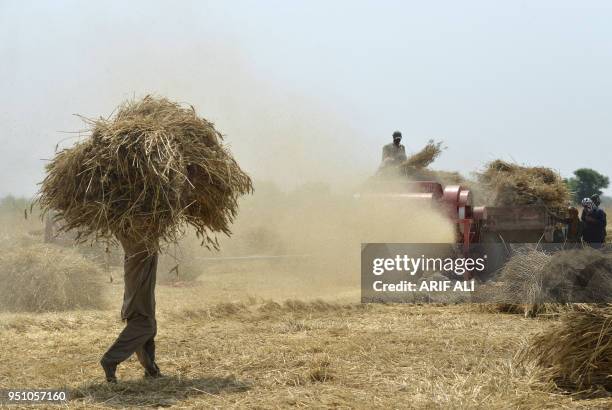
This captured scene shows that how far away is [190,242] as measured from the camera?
16641 millimetres

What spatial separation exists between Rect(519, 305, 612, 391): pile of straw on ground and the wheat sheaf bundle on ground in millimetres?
2972

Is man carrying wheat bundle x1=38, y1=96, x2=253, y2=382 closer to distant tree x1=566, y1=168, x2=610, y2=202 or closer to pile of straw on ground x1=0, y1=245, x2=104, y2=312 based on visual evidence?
pile of straw on ground x1=0, y1=245, x2=104, y2=312

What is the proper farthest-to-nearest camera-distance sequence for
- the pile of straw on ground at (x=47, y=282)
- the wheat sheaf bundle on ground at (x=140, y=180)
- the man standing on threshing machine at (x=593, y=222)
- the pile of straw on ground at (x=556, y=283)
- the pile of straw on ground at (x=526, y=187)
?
1. the pile of straw on ground at (x=526, y=187)
2. the man standing on threshing machine at (x=593, y=222)
3. the pile of straw on ground at (x=47, y=282)
4. the pile of straw on ground at (x=556, y=283)
5. the wheat sheaf bundle on ground at (x=140, y=180)

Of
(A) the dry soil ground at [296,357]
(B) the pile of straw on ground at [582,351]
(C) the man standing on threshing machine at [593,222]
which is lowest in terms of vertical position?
(A) the dry soil ground at [296,357]

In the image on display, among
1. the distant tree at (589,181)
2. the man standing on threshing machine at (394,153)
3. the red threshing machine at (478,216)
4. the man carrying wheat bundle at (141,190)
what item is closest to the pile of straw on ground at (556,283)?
the red threshing machine at (478,216)

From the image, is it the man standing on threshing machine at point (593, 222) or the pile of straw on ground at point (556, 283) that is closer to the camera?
the pile of straw on ground at point (556, 283)

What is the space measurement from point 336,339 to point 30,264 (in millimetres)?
5826

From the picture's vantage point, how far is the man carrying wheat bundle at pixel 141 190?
5863 mm

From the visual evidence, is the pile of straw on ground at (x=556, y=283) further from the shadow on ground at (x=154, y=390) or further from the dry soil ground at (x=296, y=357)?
the shadow on ground at (x=154, y=390)

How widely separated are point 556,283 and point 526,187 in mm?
3875

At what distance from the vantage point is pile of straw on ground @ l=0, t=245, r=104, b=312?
35.9ft

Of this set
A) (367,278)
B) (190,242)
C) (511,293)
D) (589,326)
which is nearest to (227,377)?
(589,326)

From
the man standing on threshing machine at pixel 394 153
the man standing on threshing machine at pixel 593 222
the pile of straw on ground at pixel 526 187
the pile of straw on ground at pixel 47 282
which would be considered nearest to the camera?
the pile of straw on ground at pixel 47 282

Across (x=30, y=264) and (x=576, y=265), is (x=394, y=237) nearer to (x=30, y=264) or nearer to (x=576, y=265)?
(x=576, y=265)
